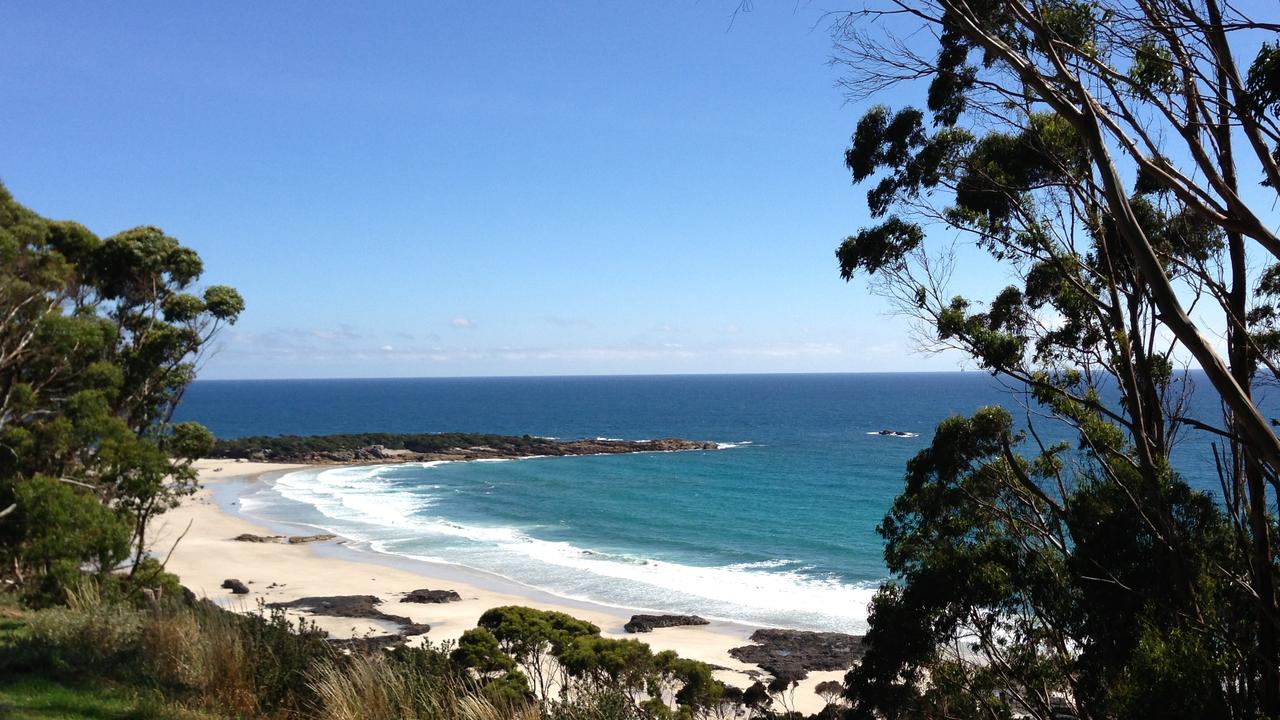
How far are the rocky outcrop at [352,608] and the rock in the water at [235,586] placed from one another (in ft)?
7.83

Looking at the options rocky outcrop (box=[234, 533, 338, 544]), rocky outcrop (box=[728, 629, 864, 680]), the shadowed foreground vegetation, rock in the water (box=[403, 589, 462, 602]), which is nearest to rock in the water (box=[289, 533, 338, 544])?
rocky outcrop (box=[234, 533, 338, 544])

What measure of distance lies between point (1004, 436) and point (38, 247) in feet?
54.9

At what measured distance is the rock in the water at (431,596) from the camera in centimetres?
2652

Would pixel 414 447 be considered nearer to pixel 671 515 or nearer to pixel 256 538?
pixel 671 515

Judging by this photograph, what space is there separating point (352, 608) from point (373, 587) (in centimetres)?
291

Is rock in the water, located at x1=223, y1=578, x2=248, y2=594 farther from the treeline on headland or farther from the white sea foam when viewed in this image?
the treeline on headland

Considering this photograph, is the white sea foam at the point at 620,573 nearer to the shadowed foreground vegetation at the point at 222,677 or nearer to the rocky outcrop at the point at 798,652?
the rocky outcrop at the point at 798,652

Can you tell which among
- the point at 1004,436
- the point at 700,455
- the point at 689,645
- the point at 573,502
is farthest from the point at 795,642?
the point at 700,455

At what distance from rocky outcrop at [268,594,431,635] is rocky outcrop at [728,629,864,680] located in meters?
8.68

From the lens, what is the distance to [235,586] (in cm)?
2773

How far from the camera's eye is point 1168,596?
27.3 feet

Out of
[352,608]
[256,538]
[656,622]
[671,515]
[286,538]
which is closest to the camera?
[656,622]

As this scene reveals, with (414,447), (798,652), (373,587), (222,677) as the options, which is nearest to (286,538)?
(373,587)

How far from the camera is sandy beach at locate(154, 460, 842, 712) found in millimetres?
22359
